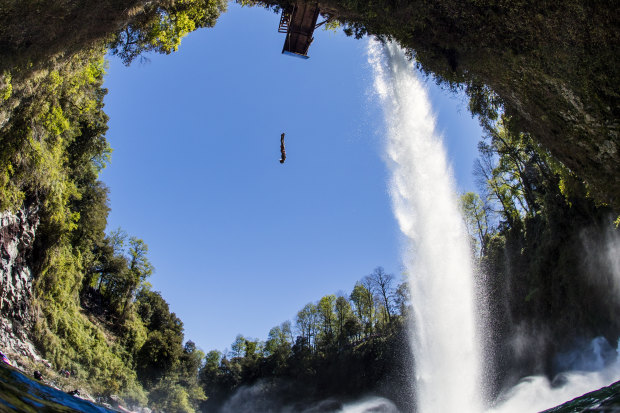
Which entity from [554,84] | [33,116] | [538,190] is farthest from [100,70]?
[538,190]

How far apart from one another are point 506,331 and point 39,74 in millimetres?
30006

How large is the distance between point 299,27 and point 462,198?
3265 cm

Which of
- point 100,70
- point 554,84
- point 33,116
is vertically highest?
point 100,70

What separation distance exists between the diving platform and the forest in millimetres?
493

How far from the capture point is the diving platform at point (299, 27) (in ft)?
36.6

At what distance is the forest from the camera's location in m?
6.82

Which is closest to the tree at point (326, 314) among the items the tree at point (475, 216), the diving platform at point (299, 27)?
the tree at point (475, 216)

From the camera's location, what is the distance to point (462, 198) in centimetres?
3825

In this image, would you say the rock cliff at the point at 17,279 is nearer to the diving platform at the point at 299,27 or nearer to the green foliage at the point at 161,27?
the green foliage at the point at 161,27

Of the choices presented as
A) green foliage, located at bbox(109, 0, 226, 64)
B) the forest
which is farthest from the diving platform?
green foliage, located at bbox(109, 0, 226, 64)

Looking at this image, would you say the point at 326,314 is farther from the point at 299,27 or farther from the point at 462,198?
the point at 299,27

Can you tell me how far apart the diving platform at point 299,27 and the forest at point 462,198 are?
1.62 ft

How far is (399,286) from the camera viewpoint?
4519 centimetres

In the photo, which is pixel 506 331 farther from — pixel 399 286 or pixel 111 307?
pixel 111 307
